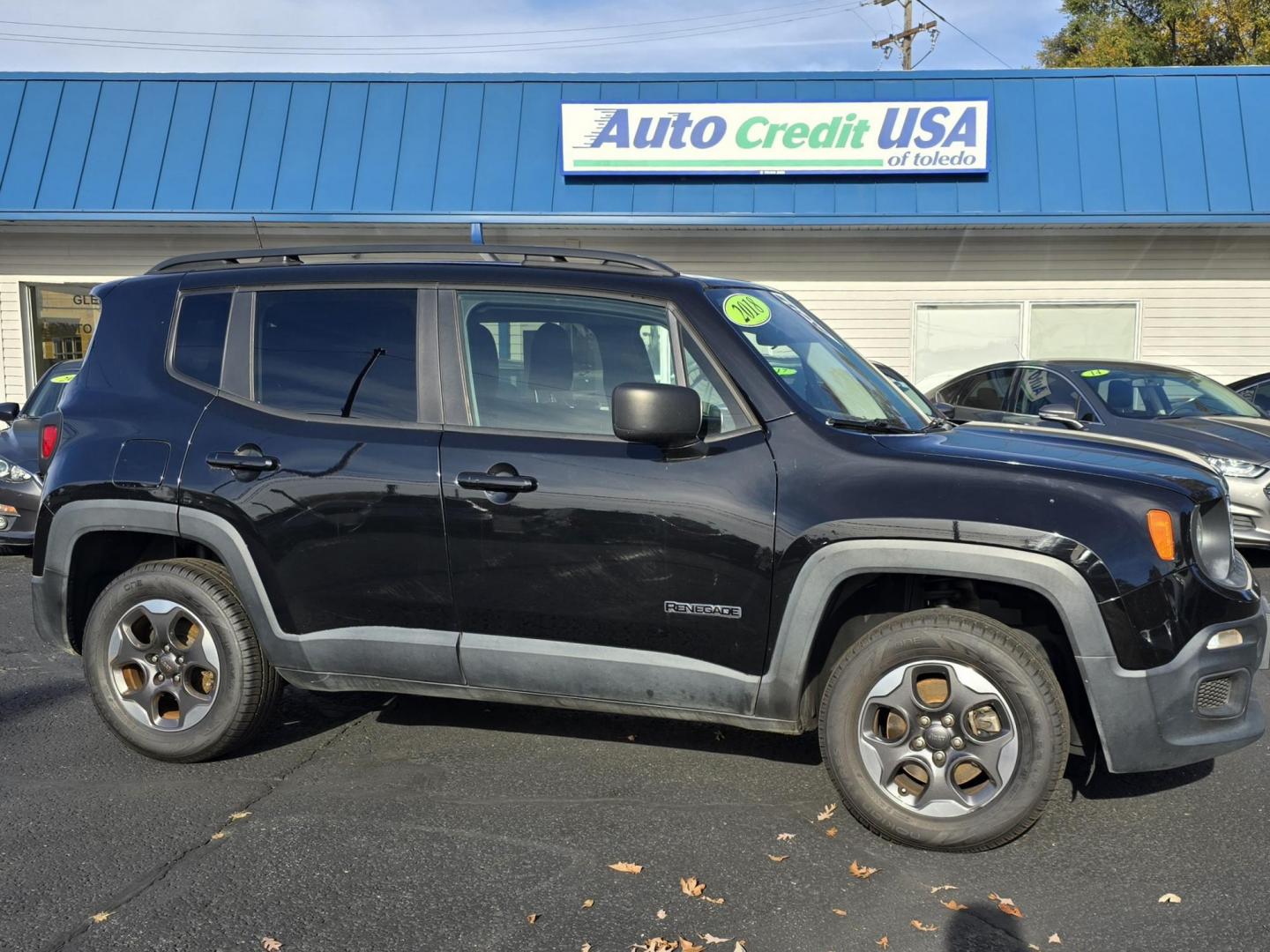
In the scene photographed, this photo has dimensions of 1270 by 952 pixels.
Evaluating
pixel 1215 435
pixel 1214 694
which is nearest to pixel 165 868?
pixel 1214 694

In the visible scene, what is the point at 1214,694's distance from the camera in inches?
139

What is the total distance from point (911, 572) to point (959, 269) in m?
11.5

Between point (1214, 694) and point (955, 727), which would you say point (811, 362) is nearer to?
point (955, 727)

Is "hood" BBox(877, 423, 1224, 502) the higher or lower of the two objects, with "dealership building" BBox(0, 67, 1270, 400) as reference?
lower

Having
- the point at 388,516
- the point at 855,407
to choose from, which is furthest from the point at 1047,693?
the point at 388,516

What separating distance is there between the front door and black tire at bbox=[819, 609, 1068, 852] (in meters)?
0.33

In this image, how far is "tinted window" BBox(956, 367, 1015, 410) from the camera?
32.2ft

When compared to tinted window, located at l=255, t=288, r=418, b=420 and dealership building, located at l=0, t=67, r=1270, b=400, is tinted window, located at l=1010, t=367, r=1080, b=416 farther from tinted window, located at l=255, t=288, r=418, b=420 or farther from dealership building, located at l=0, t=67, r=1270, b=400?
tinted window, located at l=255, t=288, r=418, b=420

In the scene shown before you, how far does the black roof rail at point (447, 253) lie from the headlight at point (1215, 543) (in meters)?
1.95


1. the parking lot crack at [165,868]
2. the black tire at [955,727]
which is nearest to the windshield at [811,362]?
the black tire at [955,727]

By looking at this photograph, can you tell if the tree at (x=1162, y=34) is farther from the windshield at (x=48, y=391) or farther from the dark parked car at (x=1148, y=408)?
the windshield at (x=48, y=391)

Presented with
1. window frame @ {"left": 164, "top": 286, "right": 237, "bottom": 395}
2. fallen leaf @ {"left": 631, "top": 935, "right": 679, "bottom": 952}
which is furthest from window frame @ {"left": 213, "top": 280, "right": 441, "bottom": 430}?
A: fallen leaf @ {"left": 631, "top": 935, "right": 679, "bottom": 952}

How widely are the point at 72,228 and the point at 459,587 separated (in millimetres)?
12558

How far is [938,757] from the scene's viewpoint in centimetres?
363
